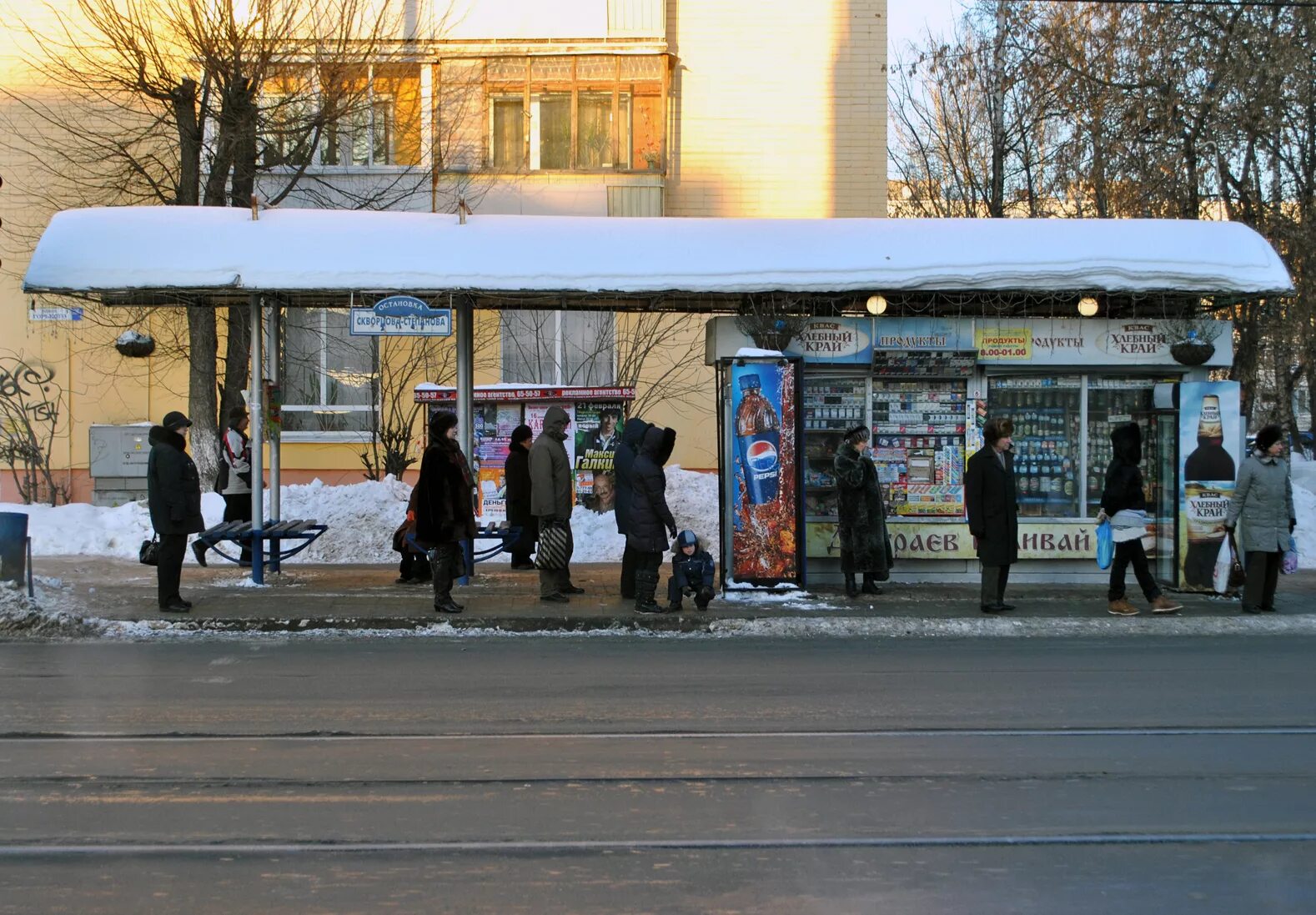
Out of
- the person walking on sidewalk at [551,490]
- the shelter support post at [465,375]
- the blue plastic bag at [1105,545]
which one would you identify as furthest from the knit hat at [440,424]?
the blue plastic bag at [1105,545]

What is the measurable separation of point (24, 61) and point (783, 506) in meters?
16.6

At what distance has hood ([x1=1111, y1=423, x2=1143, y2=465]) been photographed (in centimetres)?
1179

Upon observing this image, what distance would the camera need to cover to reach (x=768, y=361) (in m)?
12.5

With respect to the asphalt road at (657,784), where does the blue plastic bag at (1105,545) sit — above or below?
above

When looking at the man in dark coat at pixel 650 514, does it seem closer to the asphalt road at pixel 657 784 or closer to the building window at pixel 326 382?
the asphalt road at pixel 657 784

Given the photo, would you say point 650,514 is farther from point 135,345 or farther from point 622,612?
point 135,345

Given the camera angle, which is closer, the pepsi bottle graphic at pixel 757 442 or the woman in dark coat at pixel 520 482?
the pepsi bottle graphic at pixel 757 442

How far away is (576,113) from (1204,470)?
13.7m

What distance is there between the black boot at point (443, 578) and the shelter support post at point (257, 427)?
271 cm

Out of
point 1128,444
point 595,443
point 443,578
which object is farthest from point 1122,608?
point 595,443

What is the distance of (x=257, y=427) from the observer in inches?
523

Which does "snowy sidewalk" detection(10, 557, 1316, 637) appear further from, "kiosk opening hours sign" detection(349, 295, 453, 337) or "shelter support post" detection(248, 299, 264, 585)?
"kiosk opening hours sign" detection(349, 295, 453, 337)

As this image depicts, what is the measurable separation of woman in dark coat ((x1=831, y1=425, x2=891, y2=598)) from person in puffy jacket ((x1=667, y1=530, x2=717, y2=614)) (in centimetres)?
164

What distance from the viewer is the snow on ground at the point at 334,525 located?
17.1 meters
